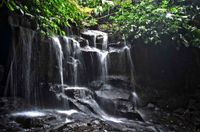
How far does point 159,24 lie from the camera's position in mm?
10156

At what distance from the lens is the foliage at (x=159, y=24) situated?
979 cm

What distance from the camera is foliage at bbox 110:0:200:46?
979 centimetres

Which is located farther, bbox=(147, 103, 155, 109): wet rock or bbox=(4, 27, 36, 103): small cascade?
bbox=(147, 103, 155, 109): wet rock

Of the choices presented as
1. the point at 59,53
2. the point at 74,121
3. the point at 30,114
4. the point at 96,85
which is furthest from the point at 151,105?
the point at 30,114

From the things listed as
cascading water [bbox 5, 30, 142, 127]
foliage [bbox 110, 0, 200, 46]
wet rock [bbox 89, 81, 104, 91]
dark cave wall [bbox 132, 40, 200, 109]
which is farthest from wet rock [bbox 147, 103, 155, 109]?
foliage [bbox 110, 0, 200, 46]

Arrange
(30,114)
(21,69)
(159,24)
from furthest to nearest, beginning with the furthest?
(159,24), (21,69), (30,114)

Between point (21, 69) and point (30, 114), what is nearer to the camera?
point (30, 114)

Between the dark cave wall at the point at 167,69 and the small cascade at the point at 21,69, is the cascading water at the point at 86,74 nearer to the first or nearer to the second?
the small cascade at the point at 21,69

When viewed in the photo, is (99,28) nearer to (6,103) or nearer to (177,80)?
(177,80)

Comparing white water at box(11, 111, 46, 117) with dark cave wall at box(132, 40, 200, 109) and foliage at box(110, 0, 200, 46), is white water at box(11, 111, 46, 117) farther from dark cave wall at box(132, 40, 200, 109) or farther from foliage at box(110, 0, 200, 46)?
foliage at box(110, 0, 200, 46)

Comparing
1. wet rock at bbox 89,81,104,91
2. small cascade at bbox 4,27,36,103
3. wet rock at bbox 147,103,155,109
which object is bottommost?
wet rock at bbox 147,103,155,109

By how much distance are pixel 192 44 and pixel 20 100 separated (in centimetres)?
725

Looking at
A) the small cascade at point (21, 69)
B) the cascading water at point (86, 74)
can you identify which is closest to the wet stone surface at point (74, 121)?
the small cascade at point (21, 69)

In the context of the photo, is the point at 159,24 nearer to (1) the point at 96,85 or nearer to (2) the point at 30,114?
(1) the point at 96,85
